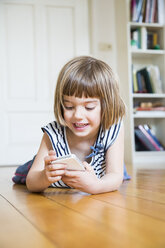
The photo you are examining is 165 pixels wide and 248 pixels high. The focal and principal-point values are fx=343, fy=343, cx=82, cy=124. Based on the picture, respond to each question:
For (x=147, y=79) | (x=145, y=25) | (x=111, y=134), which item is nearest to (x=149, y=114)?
(x=147, y=79)

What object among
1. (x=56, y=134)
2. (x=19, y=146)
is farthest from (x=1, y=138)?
(x=56, y=134)

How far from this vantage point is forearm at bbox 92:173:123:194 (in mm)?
1116

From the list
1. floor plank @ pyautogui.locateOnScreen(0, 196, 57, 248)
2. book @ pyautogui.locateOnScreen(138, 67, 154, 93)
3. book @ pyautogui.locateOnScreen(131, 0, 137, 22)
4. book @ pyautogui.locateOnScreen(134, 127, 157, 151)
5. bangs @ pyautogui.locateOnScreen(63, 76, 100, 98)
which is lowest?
book @ pyautogui.locateOnScreen(134, 127, 157, 151)

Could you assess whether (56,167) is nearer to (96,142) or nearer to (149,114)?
(96,142)

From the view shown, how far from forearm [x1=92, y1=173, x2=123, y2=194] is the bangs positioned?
283 mm

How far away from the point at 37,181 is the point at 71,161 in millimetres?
216

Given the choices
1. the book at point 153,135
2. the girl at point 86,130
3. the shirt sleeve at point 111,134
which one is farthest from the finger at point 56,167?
the book at point 153,135

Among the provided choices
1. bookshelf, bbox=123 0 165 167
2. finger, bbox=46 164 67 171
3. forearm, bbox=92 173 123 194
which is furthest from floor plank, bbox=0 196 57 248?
bookshelf, bbox=123 0 165 167

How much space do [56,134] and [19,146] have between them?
85.4 inches

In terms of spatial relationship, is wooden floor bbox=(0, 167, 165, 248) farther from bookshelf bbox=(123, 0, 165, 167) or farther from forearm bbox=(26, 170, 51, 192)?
bookshelf bbox=(123, 0, 165, 167)

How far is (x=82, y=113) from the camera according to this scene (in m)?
1.12

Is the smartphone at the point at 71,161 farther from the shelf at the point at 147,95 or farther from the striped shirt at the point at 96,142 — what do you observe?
the shelf at the point at 147,95

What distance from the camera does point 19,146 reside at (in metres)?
3.37

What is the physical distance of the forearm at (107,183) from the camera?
3.66ft
